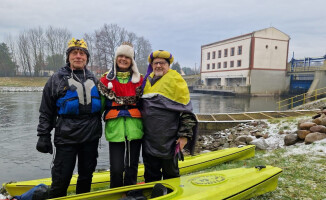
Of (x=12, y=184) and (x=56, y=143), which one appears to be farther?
(x=12, y=184)

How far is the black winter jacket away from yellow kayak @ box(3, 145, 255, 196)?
73.4 inches

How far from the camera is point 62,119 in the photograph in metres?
2.44

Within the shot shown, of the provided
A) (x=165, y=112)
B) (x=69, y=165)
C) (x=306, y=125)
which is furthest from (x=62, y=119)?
(x=306, y=125)

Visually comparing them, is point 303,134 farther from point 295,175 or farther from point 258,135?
point 295,175

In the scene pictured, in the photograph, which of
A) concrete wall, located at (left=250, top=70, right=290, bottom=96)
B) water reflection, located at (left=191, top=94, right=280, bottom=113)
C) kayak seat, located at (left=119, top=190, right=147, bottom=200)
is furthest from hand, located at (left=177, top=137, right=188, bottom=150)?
concrete wall, located at (left=250, top=70, right=290, bottom=96)

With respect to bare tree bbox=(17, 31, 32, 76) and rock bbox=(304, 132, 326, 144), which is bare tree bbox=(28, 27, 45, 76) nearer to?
bare tree bbox=(17, 31, 32, 76)

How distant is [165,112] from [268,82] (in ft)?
113

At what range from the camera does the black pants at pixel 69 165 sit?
2471 millimetres

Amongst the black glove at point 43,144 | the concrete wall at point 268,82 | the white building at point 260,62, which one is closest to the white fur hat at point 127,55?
the black glove at point 43,144

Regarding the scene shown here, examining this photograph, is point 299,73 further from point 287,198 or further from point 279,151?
point 287,198

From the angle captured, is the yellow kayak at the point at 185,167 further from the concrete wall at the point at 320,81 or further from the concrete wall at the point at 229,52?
the concrete wall at the point at 229,52

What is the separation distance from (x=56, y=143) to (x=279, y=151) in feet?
16.7

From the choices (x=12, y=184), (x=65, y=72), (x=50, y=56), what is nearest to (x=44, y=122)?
(x=65, y=72)

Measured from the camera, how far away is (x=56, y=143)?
2424mm
